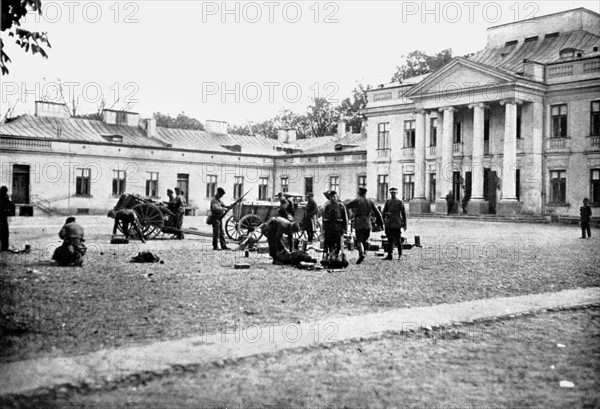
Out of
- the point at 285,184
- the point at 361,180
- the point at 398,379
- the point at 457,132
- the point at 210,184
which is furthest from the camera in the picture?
the point at 285,184

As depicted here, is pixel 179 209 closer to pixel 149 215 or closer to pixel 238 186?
pixel 149 215

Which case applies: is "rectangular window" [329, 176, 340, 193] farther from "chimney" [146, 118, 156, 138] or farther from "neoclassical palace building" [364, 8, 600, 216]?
"chimney" [146, 118, 156, 138]

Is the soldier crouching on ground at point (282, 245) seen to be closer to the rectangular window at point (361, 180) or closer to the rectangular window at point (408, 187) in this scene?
the rectangular window at point (408, 187)

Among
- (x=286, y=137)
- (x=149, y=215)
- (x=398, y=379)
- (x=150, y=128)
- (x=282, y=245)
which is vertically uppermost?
(x=286, y=137)

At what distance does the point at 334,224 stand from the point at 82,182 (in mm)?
30680

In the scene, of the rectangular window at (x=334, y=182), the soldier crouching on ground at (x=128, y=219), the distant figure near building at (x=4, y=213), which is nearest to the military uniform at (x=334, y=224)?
the soldier crouching on ground at (x=128, y=219)

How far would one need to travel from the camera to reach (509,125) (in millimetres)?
34812

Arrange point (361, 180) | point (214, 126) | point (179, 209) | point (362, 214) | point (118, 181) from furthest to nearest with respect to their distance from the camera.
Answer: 1. point (214, 126)
2. point (361, 180)
3. point (118, 181)
4. point (179, 209)
5. point (362, 214)

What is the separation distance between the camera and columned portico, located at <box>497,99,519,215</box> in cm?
3469

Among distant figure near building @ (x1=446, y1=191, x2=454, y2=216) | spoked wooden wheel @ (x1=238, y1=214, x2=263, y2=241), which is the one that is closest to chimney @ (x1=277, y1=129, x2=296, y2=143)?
distant figure near building @ (x1=446, y1=191, x2=454, y2=216)

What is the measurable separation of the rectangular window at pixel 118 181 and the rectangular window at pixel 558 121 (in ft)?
91.1

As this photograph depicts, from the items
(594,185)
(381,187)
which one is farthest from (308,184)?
(594,185)

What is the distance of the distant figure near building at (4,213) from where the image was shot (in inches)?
524

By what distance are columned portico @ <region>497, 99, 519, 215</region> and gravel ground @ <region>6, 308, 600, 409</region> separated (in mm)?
28966
